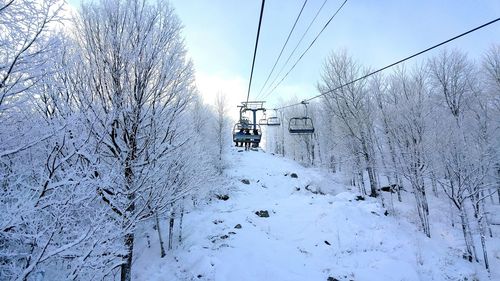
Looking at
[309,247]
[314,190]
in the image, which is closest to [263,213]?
[309,247]

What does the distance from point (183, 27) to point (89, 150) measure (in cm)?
454

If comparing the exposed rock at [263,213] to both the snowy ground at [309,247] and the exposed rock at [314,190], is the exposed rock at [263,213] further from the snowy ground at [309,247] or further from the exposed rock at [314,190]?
the exposed rock at [314,190]

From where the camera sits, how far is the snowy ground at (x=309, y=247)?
972 centimetres

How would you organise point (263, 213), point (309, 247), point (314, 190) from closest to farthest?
point (309, 247), point (263, 213), point (314, 190)

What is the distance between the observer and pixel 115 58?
22.4 feet

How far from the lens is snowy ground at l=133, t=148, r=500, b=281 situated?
31.9ft

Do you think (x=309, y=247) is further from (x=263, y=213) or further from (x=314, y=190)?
(x=314, y=190)

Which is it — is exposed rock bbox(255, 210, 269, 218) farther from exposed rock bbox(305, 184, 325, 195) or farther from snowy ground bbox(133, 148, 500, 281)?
exposed rock bbox(305, 184, 325, 195)

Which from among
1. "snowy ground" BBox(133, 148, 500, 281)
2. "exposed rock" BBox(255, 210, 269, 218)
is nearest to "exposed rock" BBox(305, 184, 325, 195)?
"snowy ground" BBox(133, 148, 500, 281)

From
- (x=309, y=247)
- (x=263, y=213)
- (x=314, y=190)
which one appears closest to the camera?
(x=309, y=247)

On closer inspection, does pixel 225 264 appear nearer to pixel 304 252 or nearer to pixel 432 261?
pixel 304 252

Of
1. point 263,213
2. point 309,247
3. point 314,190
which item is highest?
point 314,190

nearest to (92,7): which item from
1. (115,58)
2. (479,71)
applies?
(115,58)

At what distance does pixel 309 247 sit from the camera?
464 inches
